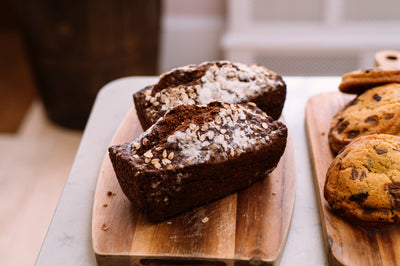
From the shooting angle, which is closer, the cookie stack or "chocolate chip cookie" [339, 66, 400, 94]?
the cookie stack

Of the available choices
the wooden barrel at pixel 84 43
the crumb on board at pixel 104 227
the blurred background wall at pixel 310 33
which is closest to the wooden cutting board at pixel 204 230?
the crumb on board at pixel 104 227

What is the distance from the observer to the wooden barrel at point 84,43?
2.19 metres

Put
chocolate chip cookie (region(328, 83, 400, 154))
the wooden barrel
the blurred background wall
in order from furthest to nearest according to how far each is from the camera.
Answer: the blurred background wall
the wooden barrel
chocolate chip cookie (region(328, 83, 400, 154))

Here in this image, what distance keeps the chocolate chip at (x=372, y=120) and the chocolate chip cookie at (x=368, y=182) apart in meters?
0.09

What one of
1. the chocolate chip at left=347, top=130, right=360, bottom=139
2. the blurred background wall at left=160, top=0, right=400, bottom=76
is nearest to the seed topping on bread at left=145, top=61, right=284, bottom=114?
the chocolate chip at left=347, top=130, right=360, bottom=139

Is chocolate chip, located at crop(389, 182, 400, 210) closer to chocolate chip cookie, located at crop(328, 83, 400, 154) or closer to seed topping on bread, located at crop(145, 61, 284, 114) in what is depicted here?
chocolate chip cookie, located at crop(328, 83, 400, 154)

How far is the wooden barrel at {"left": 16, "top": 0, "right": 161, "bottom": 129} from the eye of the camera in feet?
7.17

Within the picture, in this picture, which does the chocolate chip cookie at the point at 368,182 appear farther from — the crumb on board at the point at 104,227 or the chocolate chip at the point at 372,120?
the crumb on board at the point at 104,227

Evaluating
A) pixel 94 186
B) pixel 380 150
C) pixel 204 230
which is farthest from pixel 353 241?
pixel 94 186

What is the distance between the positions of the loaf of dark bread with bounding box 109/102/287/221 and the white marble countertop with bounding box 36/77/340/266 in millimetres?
125

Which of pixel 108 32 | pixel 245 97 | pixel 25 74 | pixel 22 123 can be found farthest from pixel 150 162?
pixel 25 74

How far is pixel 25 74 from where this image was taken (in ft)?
10.5

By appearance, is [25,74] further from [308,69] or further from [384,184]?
[384,184]

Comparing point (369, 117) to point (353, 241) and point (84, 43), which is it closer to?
point (353, 241)
